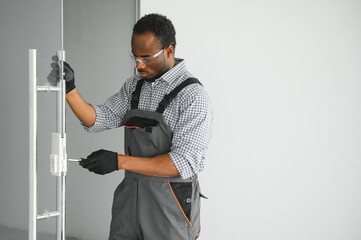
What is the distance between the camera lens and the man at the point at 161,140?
224 centimetres

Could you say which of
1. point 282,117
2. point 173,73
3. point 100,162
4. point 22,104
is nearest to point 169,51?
point 173,73

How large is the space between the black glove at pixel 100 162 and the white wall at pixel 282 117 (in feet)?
4.16

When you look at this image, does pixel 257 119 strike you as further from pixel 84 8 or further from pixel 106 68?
pixel 84 8

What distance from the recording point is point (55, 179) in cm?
169

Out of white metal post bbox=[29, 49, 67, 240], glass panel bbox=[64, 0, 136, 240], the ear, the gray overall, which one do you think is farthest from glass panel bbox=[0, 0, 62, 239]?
glass panel bbox=[64, 0, 136, 240]

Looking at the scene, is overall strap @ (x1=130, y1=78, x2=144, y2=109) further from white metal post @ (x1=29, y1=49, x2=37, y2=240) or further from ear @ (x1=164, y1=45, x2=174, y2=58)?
white metal post @ (x1=29, y1=49, x2=37, y2=240)

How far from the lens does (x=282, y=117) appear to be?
139 inches

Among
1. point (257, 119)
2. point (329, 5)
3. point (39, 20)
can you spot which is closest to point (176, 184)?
point (39, 20)

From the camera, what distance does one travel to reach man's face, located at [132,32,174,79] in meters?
2.27

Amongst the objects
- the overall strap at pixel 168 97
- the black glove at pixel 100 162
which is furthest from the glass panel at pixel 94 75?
the black glove at pixel 100 162

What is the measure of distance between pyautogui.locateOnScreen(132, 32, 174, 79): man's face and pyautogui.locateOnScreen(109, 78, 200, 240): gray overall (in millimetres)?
102

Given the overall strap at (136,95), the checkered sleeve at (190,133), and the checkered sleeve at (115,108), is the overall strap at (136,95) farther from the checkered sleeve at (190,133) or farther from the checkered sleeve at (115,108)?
the checkered sleeve at (190,133)

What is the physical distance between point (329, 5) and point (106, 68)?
51.2 inches

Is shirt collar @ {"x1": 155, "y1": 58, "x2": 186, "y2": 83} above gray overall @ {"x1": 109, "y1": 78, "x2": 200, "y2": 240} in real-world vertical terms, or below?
above
